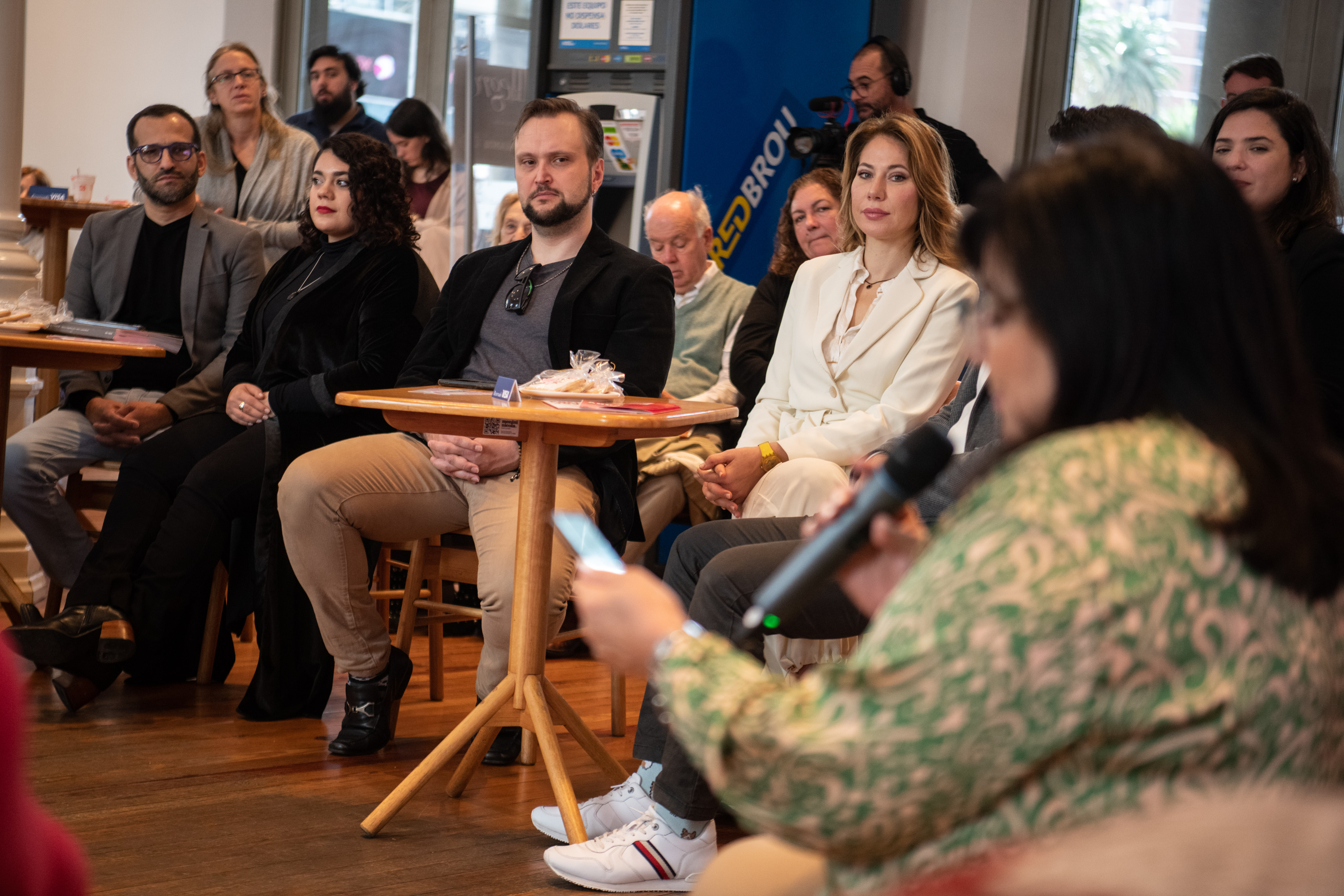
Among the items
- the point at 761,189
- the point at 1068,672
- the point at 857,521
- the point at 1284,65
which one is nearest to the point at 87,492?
the point at 761,189

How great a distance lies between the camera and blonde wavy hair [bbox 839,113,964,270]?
9.00ft

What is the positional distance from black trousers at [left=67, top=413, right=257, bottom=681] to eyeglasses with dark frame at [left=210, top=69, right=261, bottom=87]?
1.80m

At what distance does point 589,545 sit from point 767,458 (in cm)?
161

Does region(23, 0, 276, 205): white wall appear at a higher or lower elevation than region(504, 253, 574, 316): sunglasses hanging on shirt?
higher

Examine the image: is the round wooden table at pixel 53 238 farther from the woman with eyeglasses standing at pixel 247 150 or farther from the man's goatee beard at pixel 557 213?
the man's goatee beard at pixel 557 213

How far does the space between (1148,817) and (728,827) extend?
192 centimetres

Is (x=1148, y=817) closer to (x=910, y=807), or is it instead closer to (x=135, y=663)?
(x=910, y=807)

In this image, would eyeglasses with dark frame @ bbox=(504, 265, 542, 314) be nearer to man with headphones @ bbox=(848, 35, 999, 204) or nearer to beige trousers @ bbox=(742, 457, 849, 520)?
beige trousers @ bbox=(742, 457, 849, 520)

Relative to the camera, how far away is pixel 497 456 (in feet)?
8.63

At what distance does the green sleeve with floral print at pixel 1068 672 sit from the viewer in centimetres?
67

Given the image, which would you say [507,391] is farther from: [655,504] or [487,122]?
[487,122]

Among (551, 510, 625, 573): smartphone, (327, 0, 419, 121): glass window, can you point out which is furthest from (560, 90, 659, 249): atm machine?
(551, 510, 625, 573): smartphone

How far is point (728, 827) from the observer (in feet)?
→ 8.04

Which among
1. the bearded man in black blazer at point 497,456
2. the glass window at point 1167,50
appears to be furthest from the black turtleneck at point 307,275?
the glass window at point 1167,50
